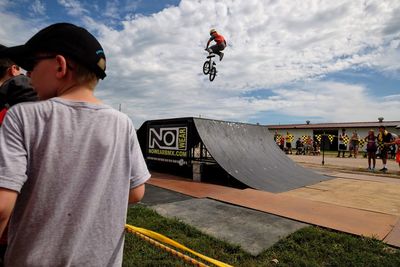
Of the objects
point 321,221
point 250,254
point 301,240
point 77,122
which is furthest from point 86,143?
point 321,221

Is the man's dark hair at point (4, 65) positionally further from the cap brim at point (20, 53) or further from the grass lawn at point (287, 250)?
the grass lawn at point (287, 250)

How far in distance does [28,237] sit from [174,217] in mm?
3542

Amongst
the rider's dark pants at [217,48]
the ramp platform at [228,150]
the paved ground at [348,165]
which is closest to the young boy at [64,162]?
the ramp platform at [228,150]

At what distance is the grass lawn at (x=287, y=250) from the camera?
118 inches

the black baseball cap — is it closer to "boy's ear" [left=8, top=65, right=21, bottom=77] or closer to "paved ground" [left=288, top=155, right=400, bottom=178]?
"boy's ear" [left=8, top=65, right=21, bottom=77]

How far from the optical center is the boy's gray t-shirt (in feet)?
2.92

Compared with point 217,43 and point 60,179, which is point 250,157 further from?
point 60,179

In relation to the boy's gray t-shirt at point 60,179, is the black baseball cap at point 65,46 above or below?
above

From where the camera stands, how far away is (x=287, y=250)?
333 cm

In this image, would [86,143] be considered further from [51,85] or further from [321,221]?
[321,221]

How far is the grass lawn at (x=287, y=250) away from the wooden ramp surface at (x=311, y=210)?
45 cm

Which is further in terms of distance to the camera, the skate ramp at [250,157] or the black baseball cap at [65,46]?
the skate ramp at [250,157]

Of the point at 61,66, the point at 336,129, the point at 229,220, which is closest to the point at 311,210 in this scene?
the point at 229,220

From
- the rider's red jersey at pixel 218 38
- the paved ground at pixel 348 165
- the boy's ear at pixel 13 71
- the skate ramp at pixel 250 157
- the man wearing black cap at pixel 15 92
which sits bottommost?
the paved ground at pixel 348 165
